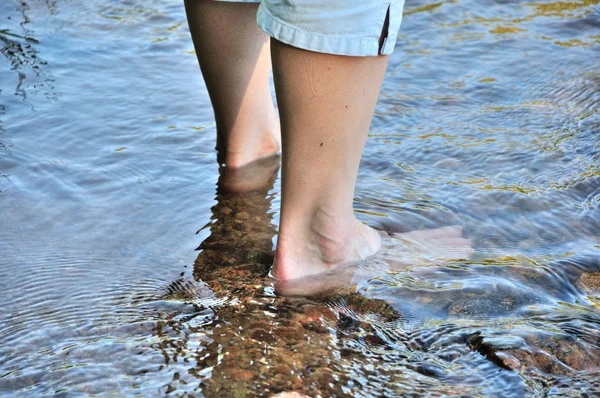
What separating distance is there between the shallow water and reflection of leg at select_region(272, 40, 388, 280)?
14cm

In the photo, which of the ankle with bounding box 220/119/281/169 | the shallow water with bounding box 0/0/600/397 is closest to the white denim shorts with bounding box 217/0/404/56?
the shallow water with bounding box 0/0/600/397

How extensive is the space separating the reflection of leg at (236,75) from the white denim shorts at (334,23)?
60 cm

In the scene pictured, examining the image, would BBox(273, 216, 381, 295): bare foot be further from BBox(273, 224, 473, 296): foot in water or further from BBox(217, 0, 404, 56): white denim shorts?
BBox(217, 0, 404, 56): white denim shorts

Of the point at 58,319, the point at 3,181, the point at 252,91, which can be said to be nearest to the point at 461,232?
the point at 252,91

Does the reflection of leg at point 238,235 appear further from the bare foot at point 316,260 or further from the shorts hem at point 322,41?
the shorts hem at point 322,41

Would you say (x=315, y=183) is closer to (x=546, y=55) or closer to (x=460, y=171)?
(x=460, y=171)

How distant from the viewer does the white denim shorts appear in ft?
6.33

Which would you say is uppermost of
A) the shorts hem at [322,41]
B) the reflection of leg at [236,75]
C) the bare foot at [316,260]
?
the shorts hem at [322,41]

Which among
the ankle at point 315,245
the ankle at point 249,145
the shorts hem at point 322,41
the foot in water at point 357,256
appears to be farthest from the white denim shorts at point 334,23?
the ankle at point 249,145

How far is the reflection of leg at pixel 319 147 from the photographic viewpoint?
80.3 inches

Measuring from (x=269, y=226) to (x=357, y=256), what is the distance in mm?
395

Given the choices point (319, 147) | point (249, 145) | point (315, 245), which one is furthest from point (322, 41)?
point (249, 145)

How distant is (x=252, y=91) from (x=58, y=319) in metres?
1.16

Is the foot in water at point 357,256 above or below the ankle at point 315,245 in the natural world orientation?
below
